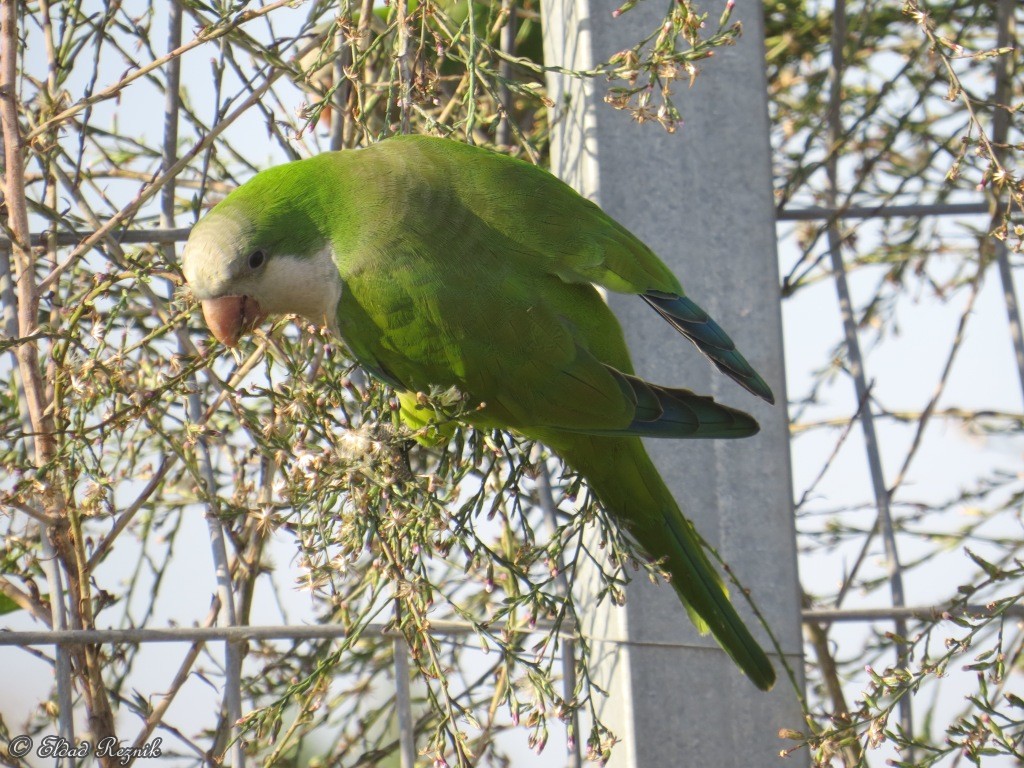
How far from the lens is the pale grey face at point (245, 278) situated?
4.74 feet

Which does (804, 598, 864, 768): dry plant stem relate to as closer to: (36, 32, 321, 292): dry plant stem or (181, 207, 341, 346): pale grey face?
(181, 207, 341, 346): pale grey face

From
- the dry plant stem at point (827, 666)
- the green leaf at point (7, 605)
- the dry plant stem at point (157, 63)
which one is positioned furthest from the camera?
the dry plant stem at point (827, 666)

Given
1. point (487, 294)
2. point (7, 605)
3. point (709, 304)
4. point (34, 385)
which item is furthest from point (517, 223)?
point (7, 605)

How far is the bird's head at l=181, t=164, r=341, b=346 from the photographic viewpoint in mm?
1448

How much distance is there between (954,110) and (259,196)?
1.49m

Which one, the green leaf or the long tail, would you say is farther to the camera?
the green leaf

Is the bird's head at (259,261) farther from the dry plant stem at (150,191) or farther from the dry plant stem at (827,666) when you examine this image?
the dry plant stem at (827,666)

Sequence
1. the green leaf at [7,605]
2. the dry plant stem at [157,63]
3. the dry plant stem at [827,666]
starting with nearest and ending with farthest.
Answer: the dry plant stem at [157,63], the green leaf at [7,605], the dry plant stem at [827,666]

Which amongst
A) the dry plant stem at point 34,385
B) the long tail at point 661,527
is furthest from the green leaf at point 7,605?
the long tail at point 661,527

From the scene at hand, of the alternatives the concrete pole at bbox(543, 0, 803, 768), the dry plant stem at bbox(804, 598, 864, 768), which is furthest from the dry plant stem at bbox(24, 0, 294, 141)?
the dry plant stem at bbox(804, 598, 864, 768)

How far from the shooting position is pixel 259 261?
1.48 meters

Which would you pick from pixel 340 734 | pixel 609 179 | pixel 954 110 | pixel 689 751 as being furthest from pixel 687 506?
pixel 954 110

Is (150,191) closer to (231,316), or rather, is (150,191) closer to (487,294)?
(231,316)

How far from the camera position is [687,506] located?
5.13 ft
